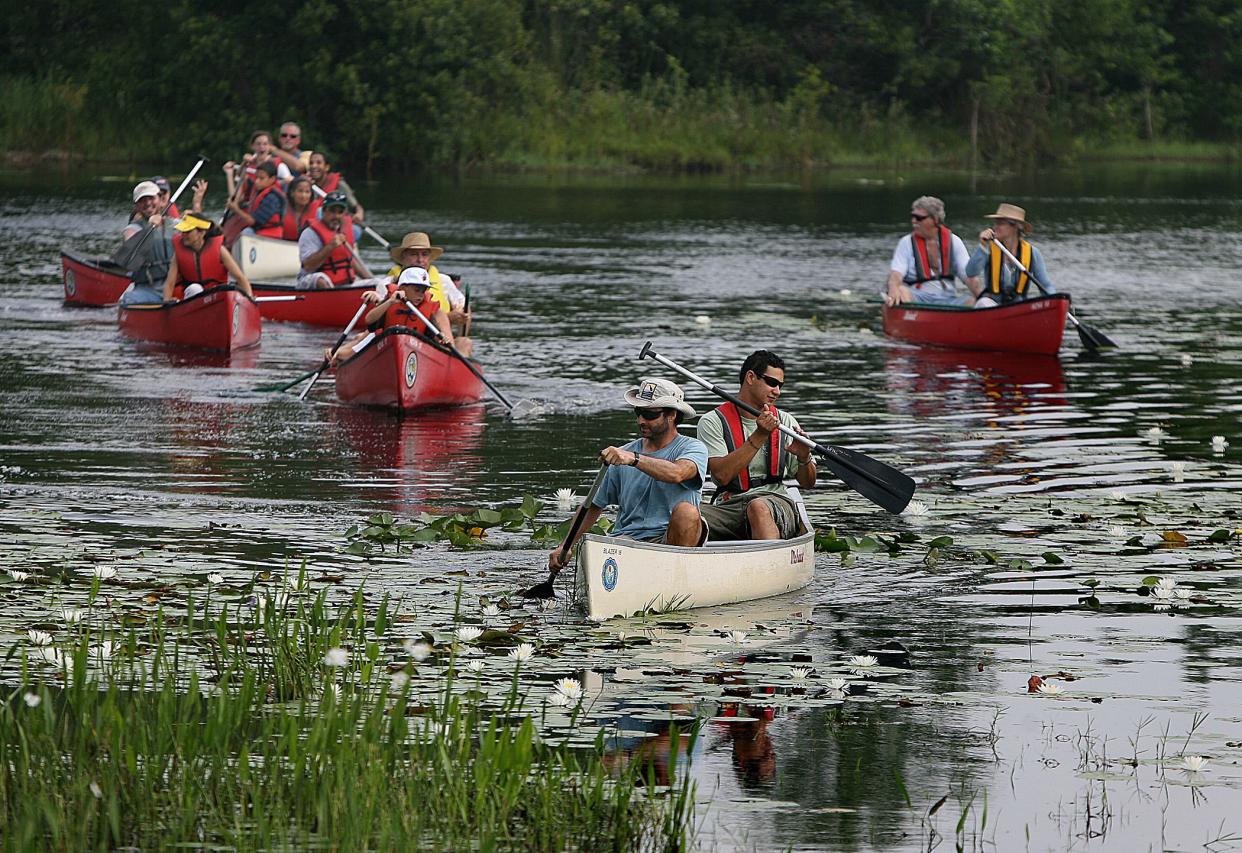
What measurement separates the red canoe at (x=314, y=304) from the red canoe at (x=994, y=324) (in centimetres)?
576

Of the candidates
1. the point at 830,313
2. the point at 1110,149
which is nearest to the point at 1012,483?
the point at 830,313

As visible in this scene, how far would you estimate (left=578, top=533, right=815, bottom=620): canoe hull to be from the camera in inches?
369

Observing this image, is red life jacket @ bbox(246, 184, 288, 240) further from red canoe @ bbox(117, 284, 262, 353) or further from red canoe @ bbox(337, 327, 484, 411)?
red canoe @ bbox(337, 327, 484, 411)

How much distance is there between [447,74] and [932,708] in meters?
42.3

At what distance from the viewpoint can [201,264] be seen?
2055cm

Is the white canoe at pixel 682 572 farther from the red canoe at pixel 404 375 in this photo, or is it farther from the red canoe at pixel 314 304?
the red canoe at pixel 314 304

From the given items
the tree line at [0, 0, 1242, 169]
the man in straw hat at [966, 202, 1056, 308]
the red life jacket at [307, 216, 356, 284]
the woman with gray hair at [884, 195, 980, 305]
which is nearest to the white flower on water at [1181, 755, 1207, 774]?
the man in straw hat at [966, 202, 1056, 308]

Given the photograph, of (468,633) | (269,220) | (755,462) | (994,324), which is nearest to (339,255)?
(269,220)

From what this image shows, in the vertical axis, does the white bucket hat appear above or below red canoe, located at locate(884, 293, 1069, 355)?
above

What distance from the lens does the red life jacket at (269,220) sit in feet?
81.6

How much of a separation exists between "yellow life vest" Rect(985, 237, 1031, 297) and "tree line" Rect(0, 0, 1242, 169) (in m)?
30.0

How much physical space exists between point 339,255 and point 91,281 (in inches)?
138

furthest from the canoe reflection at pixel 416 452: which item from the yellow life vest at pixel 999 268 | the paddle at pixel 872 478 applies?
the yellow life vest at pixel 999 268

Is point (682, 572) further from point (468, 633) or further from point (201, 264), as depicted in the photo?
point (201, 264)
